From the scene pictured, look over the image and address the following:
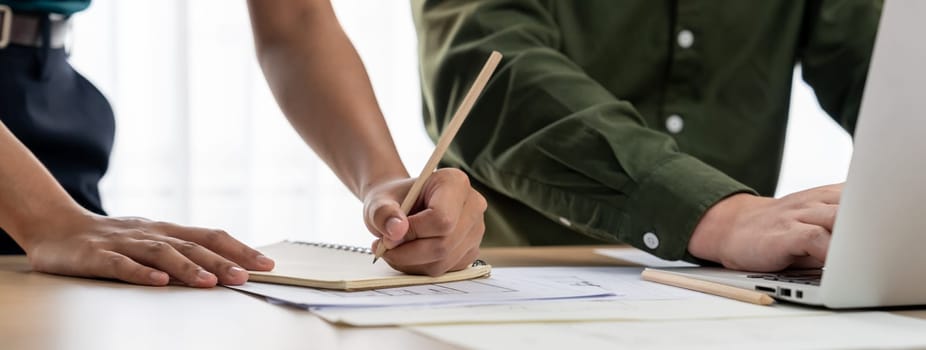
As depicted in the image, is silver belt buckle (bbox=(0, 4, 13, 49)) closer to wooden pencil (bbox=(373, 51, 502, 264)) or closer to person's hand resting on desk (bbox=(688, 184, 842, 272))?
wooden pencil (bbox=(373, 51, 502, 264))

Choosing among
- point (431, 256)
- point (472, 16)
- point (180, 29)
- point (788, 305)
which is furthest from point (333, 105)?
point (180, 29)

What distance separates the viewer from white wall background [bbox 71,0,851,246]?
2.53m

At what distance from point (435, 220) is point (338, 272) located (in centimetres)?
9

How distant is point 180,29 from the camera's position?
8.33ft

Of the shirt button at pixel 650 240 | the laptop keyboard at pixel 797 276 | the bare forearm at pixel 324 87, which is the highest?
the bare forearm at pixel 324 87

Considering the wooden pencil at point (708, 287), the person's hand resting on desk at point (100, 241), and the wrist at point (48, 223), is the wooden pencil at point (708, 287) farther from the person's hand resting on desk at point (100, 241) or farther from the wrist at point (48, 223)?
the wrist at point (48, 223)

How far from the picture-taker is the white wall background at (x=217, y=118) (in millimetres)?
2531

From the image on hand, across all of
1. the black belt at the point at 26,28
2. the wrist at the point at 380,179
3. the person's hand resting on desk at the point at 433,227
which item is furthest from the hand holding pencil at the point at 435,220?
the black belt at the point at 26,28

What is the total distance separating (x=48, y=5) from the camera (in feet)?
3.99

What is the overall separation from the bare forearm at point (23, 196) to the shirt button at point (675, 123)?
0.77 m

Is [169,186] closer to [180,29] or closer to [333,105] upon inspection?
[180,29]

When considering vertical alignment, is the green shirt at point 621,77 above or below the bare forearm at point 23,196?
above

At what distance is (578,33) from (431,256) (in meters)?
0.63

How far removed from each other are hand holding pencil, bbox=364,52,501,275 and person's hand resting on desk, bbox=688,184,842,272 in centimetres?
23
